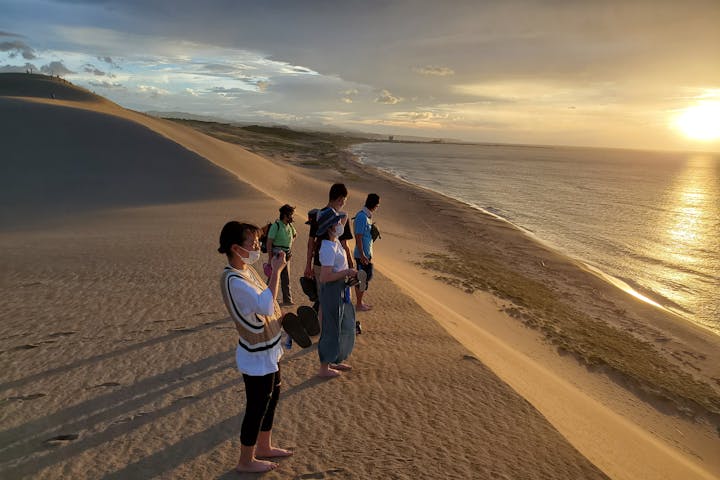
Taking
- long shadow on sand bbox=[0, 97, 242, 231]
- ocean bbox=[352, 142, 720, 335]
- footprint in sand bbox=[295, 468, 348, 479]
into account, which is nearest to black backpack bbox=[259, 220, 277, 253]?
footprint in sand bbox=[295, 468, 348, 479]

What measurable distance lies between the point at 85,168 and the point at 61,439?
69.2ft

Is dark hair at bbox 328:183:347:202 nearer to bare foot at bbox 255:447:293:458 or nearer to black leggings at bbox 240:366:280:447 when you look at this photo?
black leggings at bbox 240:366:280:447

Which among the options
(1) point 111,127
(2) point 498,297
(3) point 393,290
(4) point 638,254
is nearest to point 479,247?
(2) point 498,297

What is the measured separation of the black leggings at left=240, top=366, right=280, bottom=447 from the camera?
3504 mm

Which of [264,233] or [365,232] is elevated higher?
[264,233]

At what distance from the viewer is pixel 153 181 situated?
2134 centimetres

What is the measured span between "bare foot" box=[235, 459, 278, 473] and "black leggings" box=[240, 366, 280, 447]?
11.0 inches

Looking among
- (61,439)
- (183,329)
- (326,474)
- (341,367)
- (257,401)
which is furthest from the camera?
(183,329)

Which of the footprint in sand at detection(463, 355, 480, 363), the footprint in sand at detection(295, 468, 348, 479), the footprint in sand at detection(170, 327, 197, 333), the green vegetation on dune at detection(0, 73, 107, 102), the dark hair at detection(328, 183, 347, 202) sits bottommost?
the footprint in sand at detection(170, 327, 197, 333)

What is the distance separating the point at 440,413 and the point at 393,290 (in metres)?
4.79

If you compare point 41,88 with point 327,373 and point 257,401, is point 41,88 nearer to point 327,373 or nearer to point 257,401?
point 327,373

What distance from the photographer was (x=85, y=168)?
21.8 m

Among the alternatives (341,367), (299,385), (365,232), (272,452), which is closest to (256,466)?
(272,452)

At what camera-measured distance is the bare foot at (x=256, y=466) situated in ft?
13.0
